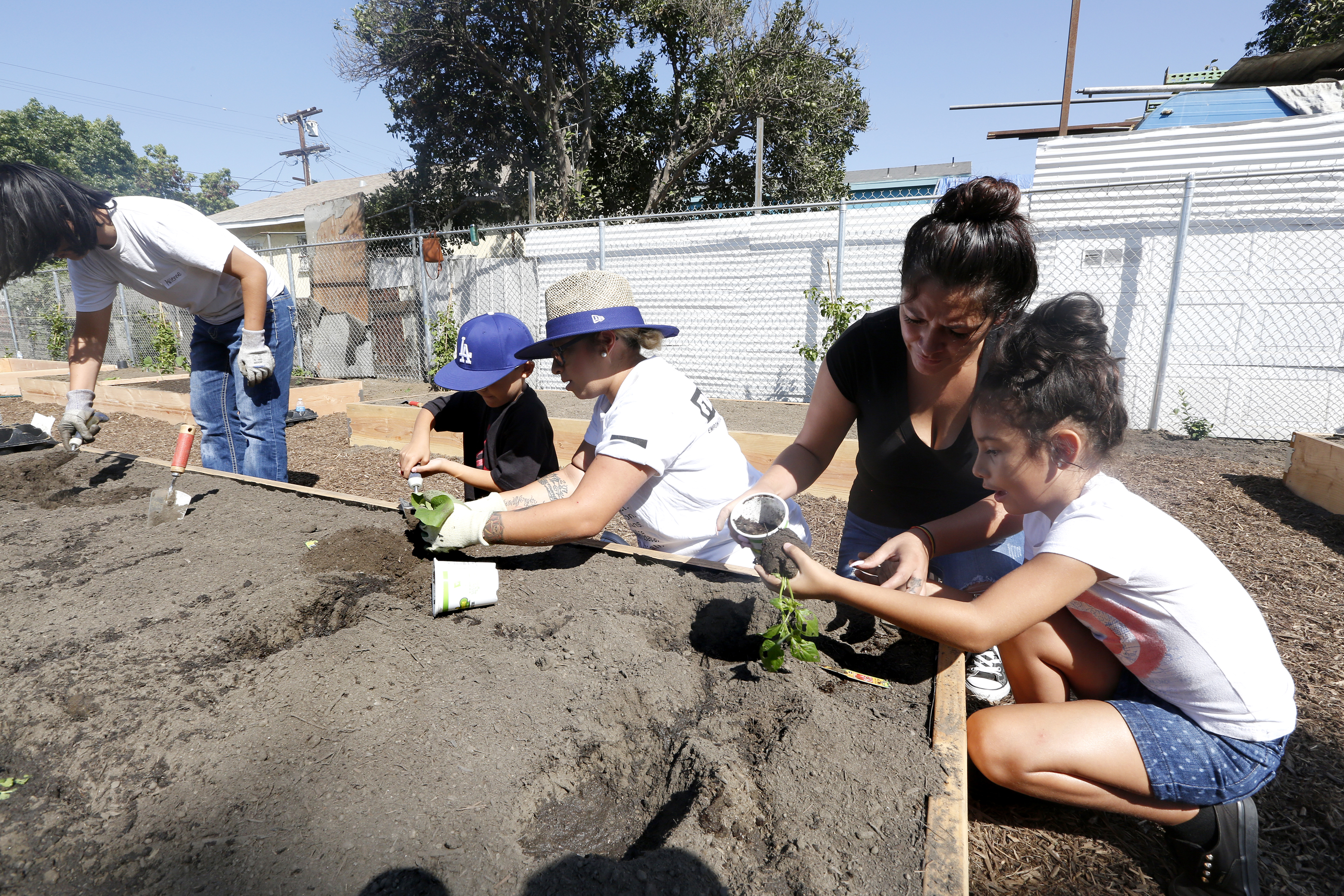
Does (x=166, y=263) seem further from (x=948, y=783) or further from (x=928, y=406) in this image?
(x=948, y=783)

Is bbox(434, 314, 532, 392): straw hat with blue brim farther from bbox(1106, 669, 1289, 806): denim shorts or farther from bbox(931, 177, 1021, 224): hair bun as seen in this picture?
bbox(1106, 669, 1289, 806): denim shorts

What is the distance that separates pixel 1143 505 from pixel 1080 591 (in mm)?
306

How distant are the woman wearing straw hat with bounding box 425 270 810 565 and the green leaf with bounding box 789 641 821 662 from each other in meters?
0.42

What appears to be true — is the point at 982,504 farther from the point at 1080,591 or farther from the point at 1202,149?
the point at 1202,149

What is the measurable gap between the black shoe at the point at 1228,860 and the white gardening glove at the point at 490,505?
1.94 metres

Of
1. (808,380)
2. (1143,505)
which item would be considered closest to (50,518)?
(1143,505)

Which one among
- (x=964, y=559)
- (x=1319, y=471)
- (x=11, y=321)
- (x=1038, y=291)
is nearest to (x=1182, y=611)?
(x=964, y=559)

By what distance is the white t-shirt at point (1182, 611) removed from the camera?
1.48m

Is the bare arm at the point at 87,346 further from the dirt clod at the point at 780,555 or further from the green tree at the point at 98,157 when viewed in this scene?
the green tree at the point at 98,157

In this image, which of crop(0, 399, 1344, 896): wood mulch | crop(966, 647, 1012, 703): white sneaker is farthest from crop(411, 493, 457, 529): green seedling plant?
crop(966, 647, 1012, 703): white sneaker

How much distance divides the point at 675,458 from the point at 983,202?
111 centimetres

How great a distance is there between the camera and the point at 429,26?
539 inches

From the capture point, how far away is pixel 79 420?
3.59 metres

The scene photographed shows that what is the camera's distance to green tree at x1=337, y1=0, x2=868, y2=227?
551 inches
